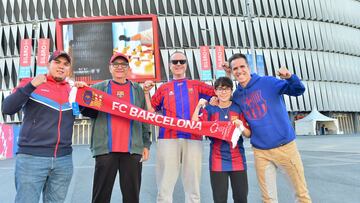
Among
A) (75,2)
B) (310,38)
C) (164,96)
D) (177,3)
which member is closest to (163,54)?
(177,3)

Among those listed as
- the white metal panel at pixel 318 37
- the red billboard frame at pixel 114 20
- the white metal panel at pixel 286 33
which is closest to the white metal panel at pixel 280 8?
the white metal panel at pixel 286 33

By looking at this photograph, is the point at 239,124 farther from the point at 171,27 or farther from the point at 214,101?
the point at 171,27

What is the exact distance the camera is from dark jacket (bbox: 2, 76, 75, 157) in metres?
3.14

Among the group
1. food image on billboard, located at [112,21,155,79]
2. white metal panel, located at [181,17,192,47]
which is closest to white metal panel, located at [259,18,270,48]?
white metal panel, located at [181,17,192,47]

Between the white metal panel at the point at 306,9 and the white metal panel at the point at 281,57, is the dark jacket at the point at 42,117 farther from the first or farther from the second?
the white metal panel at the point at 306,9

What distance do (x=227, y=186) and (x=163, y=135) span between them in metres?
1.12

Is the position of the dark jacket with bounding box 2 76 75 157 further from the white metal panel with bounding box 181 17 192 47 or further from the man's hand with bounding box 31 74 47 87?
the white metal panel with bounding box 181 17 192 47

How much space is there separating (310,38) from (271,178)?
162 feet

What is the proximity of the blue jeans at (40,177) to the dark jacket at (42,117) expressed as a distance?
8 centimetres

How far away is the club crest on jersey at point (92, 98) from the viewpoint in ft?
13.1

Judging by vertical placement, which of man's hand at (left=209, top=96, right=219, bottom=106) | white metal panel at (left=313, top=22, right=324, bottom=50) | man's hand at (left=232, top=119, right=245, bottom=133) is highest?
white metal panel at (left=313, top=22, right=324, bottom=50)

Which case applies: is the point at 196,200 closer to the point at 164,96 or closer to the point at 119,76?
the point at 164,96

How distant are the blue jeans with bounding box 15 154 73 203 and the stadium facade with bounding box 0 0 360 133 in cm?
3833

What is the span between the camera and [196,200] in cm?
400
